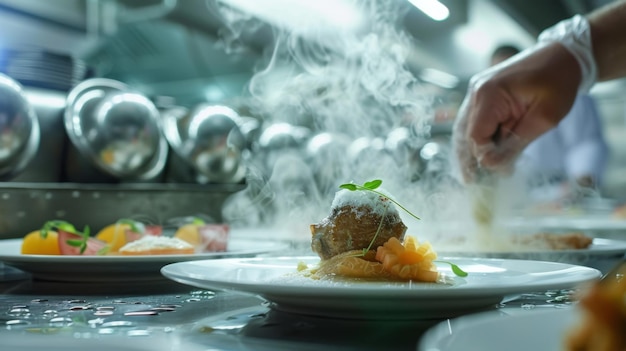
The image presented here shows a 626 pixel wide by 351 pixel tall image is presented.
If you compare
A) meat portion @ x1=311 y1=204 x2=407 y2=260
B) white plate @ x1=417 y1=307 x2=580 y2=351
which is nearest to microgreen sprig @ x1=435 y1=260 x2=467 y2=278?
meat portion @ x1=311 y1=204 x2=407 y2=260

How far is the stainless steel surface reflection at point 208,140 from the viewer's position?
2621mm

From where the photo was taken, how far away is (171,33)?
4.57m

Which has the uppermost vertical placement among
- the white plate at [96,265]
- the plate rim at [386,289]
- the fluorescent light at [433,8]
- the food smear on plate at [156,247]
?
the fluorescent light at [433,8]

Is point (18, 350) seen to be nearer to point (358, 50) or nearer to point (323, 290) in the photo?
point (323, 290)

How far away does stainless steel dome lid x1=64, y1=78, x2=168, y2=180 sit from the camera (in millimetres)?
2201

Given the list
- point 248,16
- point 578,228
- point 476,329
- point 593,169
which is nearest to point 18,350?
point 476,329

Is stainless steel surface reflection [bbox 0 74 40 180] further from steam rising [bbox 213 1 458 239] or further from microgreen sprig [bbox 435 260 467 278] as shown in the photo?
microgreen sprig [bbox 435 260 467 278]

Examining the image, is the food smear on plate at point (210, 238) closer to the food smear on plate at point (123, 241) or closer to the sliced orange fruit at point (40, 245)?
the food smear on plate at point (123, 241)

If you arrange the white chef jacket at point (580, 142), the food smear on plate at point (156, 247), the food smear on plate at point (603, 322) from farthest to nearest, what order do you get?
the white chef jacket at point (580, 142) < the food smear on plate at point (156, 247) < the food smear on plate at point (603, 322)

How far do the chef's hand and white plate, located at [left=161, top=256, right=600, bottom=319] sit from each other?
2.52 ft

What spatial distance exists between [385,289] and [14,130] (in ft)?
4.98

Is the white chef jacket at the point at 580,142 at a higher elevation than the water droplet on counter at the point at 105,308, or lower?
higher

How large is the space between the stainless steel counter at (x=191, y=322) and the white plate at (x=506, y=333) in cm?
17

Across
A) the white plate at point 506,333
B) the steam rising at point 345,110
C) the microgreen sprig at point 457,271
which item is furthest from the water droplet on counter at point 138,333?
the steam rising at point 345,110
